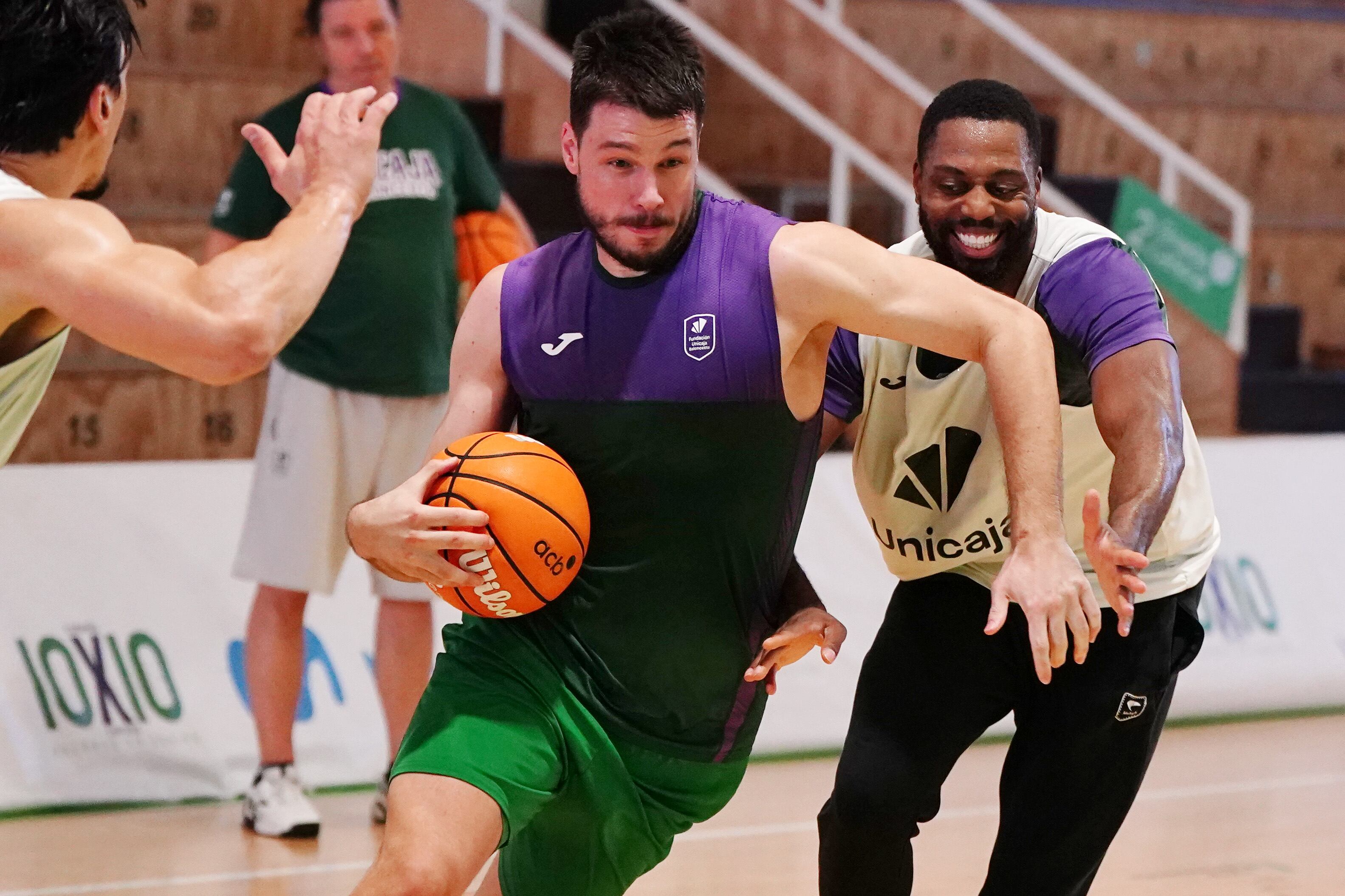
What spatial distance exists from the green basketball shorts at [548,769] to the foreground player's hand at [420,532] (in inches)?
8.7

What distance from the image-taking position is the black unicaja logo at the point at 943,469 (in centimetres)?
338

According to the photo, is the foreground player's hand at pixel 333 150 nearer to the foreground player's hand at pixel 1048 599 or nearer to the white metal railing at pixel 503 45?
the foreground player's hand at pixel 1048 599

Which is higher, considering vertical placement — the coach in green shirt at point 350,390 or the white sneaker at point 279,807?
the coach in green shirt at point 350,390

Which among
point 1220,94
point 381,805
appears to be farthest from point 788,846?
point 1220,94

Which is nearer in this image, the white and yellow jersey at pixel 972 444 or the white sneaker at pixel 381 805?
the white and yellow jersey at pixel 972 444

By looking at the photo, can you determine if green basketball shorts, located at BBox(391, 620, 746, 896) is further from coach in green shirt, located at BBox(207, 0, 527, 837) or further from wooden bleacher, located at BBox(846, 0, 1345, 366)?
wooden bleacher, located at BBox(846, 0, 1345, 366)

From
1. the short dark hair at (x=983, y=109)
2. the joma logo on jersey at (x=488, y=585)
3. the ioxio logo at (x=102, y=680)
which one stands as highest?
the short dark hair at (x=983, y=109)

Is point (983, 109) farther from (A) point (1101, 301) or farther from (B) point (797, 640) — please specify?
(B) point (797, 640)

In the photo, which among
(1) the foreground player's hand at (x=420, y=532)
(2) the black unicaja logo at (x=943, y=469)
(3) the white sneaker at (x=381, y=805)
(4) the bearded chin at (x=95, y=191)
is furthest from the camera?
(3) the white sneaker at (x=381, y=805)

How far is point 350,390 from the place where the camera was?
5164 mm

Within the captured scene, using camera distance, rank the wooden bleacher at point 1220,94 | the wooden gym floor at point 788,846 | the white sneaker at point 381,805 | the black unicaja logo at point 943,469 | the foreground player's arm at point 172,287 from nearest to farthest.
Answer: the foreground player's arm at point 172,287, the black unicaja logo at point 943,469, the wooden gym floor at point 788,846, the white sneaker at point 381,805, the wooden bleacher at point 1220,94

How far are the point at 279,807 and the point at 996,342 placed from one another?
2.89m

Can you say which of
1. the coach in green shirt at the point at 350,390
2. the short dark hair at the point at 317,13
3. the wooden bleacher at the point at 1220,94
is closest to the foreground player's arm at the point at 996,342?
the coach in green shirt at the point at 350,390

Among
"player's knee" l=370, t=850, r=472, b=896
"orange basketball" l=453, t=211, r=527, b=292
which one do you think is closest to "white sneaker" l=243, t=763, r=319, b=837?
"orange basketball" l=453, t=211, r=527, b=292
